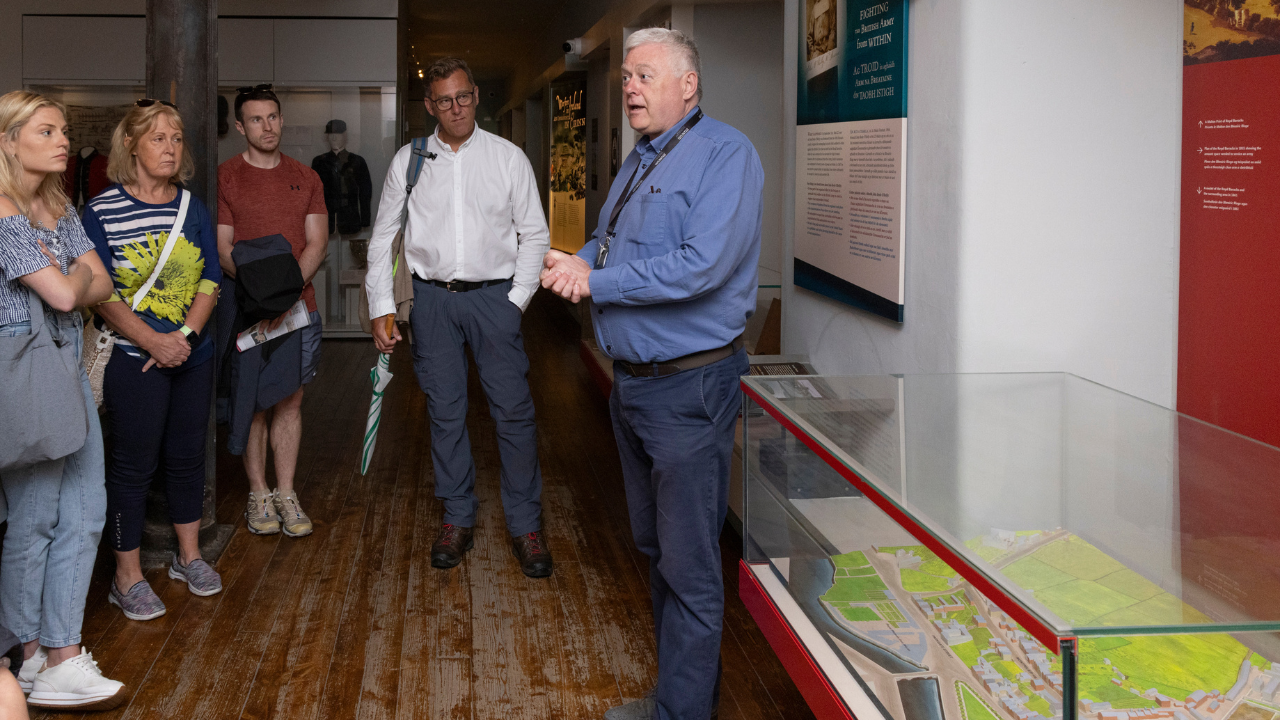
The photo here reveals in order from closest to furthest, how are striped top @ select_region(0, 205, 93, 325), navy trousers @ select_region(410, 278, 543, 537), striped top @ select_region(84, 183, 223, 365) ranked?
1. striped top @ select_region(0, 205, 93, 325)
2. striped top @ select_region(84, 183, 223, 365)
3. navy trousers @ select_region(410, 278, 543, 537)

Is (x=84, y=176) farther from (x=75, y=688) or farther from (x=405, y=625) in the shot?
(x=75, y=688)

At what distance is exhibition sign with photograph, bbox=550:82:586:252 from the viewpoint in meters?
9.54

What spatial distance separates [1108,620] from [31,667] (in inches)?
107

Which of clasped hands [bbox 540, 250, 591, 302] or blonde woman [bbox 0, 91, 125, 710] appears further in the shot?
blonde woman [bbox 0, 91, 125, 710]

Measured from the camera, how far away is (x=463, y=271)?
11.9 ft

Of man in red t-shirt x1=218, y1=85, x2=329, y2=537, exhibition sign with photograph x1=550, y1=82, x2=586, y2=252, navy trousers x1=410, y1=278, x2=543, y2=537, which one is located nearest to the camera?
navy trousers x1=410, y1=278, x2=543, y2=537

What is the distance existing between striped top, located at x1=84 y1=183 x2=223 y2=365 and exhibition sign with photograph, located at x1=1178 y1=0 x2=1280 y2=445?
2.81 metres

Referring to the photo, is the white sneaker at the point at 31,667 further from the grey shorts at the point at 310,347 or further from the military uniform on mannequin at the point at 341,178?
the military uniform on mannequin at the point at 341,178

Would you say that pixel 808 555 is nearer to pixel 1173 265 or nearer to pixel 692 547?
pixel 692 547

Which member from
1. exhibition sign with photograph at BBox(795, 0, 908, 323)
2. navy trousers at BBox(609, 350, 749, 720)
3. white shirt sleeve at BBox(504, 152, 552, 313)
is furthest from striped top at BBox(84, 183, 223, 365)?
exhibition sign with photograph at BBox(795, 0, 908, 323)

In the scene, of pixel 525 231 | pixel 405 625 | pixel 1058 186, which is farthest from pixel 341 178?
pixel 1058 186

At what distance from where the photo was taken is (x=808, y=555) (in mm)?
2170

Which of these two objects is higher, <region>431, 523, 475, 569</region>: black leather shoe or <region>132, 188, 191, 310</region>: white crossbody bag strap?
<region>132, 188, 191, 310</region>: white crossbody bag strap

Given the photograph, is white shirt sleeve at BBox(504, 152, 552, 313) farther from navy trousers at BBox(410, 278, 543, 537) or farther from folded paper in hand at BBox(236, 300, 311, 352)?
folded paper in hand at BBox(236, 300, 311, 352)
